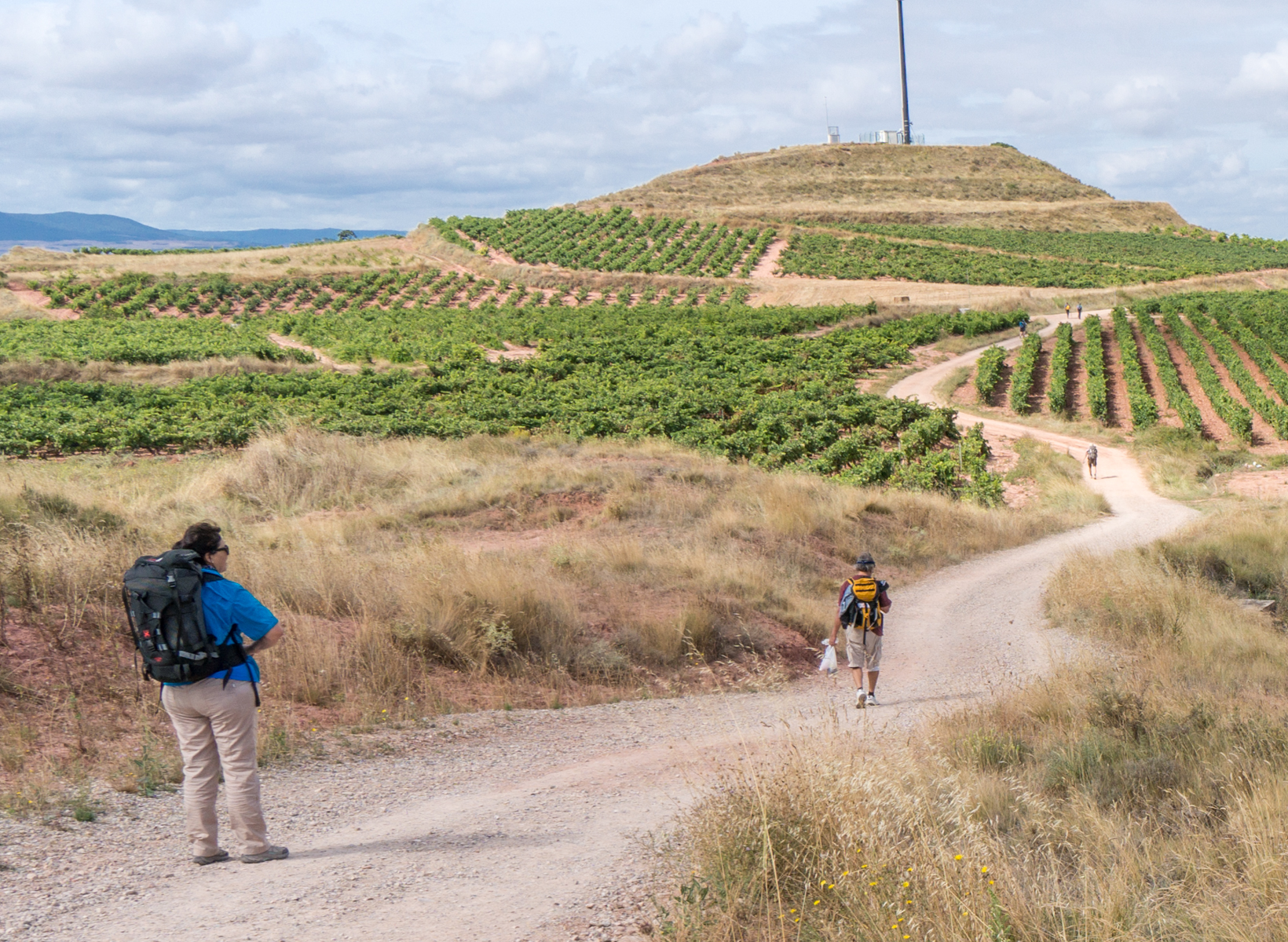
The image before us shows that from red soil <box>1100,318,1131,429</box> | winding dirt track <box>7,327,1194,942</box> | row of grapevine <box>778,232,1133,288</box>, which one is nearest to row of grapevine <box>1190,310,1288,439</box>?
red soil <box>1100,318,1131,429</box>

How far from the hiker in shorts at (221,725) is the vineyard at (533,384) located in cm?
1994

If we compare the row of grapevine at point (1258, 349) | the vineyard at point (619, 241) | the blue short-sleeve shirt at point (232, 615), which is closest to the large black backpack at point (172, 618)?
the blue short-sleeve shirt at point (232, 615)

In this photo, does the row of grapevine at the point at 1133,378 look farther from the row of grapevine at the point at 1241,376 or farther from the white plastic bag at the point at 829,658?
the white plastic bag at the point at 829,658

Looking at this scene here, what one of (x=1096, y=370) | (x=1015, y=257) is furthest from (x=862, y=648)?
(x=1015, y=257)

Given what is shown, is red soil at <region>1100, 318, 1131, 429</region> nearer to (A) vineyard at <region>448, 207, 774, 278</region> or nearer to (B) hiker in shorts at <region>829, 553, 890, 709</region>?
(A) vineyard at <region>448, 207, 774, 278</region>

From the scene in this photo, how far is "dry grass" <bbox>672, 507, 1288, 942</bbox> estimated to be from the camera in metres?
4.07

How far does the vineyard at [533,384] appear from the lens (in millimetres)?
25703

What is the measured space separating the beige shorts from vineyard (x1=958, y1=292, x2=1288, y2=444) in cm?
2806

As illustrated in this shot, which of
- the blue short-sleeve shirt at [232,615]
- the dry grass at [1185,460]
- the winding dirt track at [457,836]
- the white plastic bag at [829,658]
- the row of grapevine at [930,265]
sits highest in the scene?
the row of grapevine at [930,265]

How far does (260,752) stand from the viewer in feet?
22.5

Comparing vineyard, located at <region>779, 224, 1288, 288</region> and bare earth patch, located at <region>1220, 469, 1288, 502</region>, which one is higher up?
vineyard, located at <region>779, 224, 1288, 288</region>

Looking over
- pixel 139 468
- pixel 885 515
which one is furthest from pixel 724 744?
pixel 139 468

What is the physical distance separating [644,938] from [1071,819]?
2688mm

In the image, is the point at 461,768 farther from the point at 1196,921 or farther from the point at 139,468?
→ the point at 139,468
